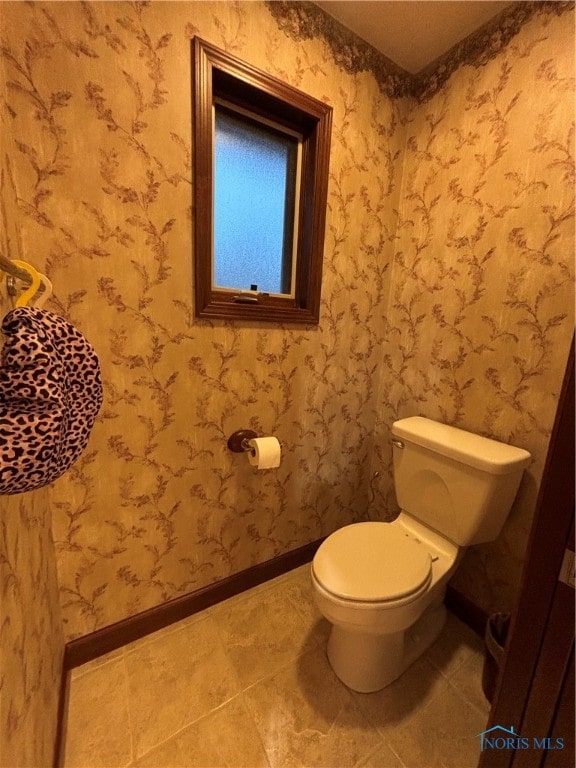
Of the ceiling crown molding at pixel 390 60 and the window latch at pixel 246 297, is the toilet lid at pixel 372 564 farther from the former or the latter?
the ceiling crown molding at pixel 390 60

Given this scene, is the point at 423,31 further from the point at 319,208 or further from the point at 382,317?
the point at 382,317

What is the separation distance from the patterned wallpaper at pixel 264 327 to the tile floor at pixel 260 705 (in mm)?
193

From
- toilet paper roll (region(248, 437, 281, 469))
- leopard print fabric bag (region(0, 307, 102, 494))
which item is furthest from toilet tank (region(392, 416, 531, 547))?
leopard print fabric bag (region(0, 307, 102, 494))

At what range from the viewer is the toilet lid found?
3.13ft

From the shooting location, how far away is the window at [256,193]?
1.06 metres

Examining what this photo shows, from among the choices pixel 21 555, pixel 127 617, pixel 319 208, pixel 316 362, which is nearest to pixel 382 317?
pixel 316 362

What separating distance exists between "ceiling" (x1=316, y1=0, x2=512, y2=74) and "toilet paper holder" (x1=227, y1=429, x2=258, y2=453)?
1.59 m

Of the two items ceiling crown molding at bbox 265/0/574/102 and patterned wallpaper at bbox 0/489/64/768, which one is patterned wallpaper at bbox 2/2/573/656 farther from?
patterned wallpaper at bbox 0/489/64/768

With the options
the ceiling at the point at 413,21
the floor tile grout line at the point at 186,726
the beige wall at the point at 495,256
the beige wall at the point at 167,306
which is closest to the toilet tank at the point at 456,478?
the beige wall at the point at 495,256

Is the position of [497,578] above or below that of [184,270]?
below

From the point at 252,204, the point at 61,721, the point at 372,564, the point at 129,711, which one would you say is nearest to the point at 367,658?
the point at 372,564

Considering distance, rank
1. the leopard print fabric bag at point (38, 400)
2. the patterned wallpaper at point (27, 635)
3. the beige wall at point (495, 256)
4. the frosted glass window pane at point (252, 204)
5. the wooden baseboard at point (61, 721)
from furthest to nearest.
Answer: the frosted glass window pane at point (252, 204)
the beige wall at point (495, 256)
the wooden baseboard at point (61, 721)
the patterned wallpaper at point (27, 635)
the leopard print fabric bag at point (38, 400)

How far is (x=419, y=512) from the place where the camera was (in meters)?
1.30

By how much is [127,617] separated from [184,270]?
1305mm
